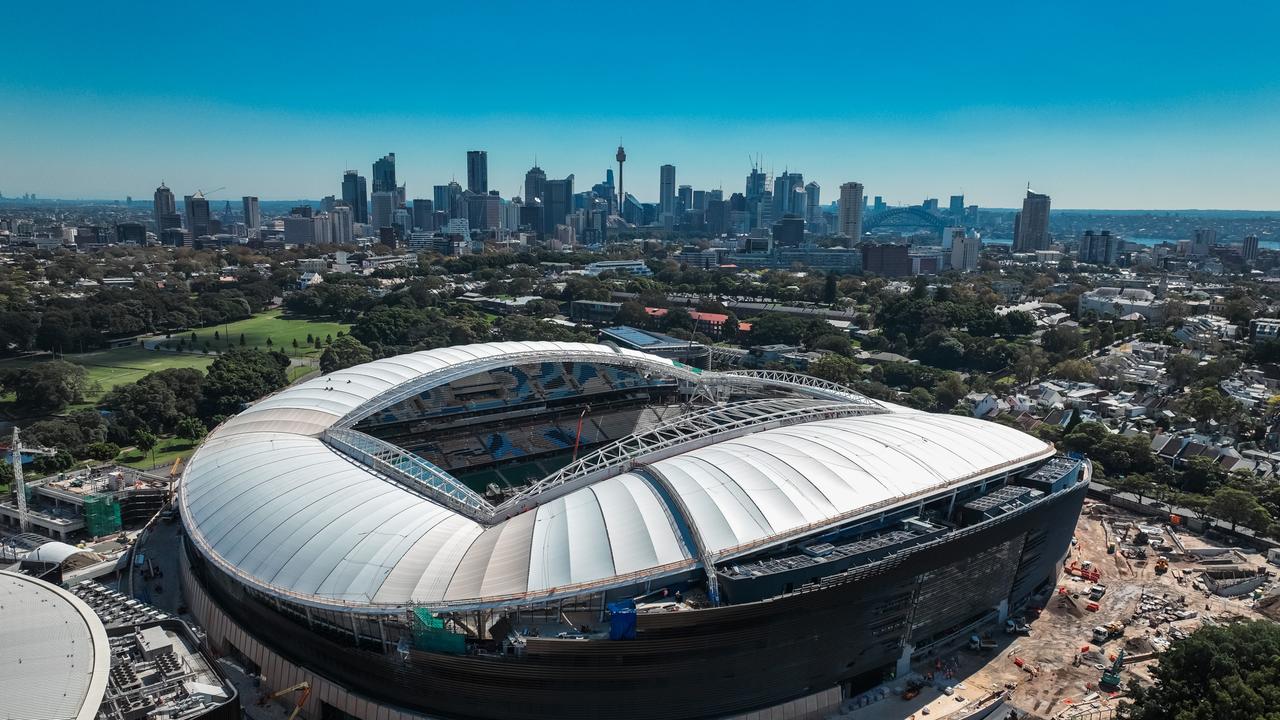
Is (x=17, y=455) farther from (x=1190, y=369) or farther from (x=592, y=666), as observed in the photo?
(x=1190, y=369)

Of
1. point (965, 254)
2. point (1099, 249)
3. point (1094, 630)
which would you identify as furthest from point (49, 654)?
point (1099, 249)

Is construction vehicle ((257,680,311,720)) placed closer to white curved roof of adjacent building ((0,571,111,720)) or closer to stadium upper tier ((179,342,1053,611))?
stadium upper tier ((179,342,1053,611))

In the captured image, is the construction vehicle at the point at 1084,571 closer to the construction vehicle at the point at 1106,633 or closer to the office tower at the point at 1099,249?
the construction vehicle at the point at 1106,633

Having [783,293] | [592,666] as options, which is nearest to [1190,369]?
[783,293]

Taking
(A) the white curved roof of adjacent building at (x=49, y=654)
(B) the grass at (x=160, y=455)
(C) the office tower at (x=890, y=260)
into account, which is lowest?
(B) the grass at (x=160, y=455)

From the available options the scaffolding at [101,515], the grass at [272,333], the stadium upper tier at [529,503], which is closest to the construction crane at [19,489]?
the scaffolding at [101,515]

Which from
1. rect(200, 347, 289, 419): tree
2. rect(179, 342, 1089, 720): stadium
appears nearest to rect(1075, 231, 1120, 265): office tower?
rect(179, 342, 1089, 720): stadium
